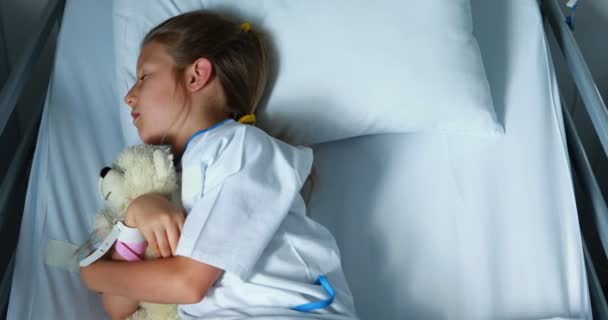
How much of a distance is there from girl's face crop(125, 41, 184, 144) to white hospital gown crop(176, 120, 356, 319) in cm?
9

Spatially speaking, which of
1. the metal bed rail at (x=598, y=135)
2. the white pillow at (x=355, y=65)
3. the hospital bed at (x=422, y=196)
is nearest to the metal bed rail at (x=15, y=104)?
the hospital bed at (x=422, y=196)

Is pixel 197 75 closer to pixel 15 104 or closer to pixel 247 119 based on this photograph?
pixel 247 119

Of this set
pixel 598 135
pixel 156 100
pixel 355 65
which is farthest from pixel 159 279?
pixel 598 135

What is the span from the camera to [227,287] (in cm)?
102

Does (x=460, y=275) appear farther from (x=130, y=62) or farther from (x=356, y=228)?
(x=130, y=62)

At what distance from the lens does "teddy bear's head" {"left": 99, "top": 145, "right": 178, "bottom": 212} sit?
1034 mm

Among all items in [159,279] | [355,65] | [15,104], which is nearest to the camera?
[159,279]

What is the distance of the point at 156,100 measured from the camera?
44.9 inches

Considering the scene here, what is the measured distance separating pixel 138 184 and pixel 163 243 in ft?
0.34

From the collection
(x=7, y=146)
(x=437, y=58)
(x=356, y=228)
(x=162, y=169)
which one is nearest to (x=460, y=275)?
(x=356, y=228)

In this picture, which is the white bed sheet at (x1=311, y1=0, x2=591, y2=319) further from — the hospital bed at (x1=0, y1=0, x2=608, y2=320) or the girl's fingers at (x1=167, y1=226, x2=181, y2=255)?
the girl's fingers at (x1=167, y1=226, x2=181, y2=255)

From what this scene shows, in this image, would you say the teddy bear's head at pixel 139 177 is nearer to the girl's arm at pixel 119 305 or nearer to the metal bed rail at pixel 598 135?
the girl's arm at pixel 119 305

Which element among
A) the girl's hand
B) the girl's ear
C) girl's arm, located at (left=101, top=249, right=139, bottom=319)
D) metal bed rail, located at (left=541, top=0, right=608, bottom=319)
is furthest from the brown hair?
metal bed rail, located at (left=541, top=0, right=608, bottom=319)

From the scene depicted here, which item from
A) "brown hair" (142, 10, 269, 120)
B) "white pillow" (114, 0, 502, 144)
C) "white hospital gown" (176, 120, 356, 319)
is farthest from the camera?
"white pillow" (114, 0, 502, 144)
